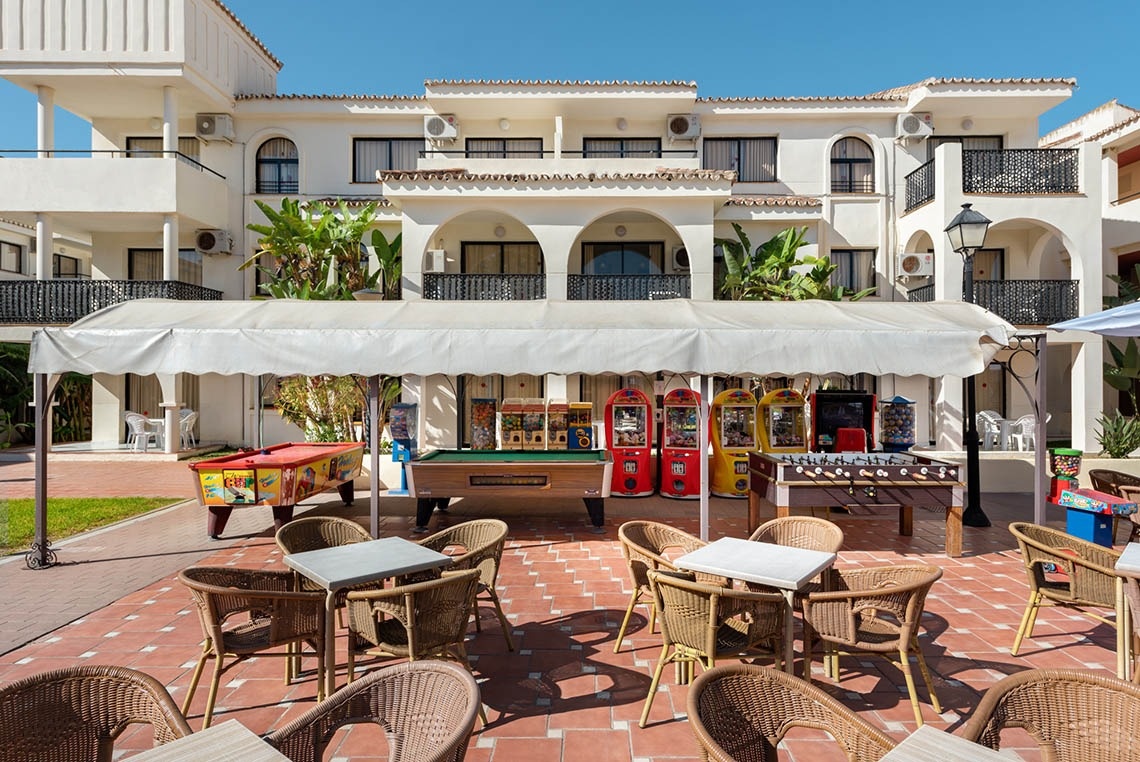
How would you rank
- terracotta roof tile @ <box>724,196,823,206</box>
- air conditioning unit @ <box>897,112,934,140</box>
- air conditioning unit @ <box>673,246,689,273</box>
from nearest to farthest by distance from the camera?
terracotta roof tile @ <box>724,196,823,206</box>
air conditioning unit @ <box>897,112,934,140</box>
air conditioning unit @ <box>673,246,689,273</box>

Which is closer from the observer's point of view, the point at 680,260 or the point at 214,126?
the point at 680,260

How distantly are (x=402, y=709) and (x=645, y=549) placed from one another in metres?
2.43

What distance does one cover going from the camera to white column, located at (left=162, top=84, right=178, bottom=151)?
16.0 meters

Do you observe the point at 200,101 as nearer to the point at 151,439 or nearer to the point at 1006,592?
the point at 151,439

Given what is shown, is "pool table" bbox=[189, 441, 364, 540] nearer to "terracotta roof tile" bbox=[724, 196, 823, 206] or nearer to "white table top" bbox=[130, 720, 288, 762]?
"white table top" bbox=[130, 720, 288, 762]

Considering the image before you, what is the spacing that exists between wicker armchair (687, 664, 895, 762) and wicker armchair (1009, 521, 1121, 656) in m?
3.03

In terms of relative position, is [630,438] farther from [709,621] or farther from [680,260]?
[680,260]

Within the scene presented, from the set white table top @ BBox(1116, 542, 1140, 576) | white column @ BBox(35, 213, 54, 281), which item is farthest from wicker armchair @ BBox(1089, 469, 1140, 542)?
white column @ BBox(35, 213, 54, 281)

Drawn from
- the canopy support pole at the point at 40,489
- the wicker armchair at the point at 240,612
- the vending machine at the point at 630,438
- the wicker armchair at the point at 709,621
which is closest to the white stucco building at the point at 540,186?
the vending machine at the point at 630,438

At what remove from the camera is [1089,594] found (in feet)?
14.8

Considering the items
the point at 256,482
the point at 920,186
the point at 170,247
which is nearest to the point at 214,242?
the point at 170,247

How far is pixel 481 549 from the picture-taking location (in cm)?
466

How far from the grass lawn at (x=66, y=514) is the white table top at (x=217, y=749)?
8002 millimetres

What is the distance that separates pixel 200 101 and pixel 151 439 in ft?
31.5
